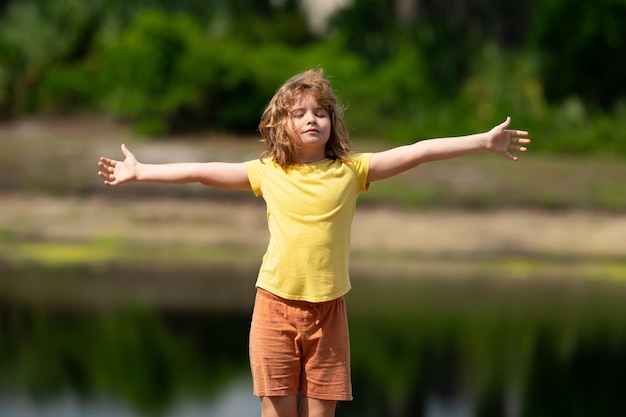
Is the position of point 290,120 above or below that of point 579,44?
below

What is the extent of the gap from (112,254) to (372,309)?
3187 mm

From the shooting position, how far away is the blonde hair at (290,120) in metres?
4.37

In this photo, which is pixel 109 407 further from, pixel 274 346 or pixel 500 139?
pixel 500 139

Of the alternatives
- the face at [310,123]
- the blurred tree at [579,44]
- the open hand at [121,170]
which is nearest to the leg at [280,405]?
the face at [310,123]

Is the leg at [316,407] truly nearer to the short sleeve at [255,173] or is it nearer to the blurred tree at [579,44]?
the short sleeve at [255,173]

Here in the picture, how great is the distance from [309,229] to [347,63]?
1342 cm

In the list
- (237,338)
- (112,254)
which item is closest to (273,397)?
(237,338)

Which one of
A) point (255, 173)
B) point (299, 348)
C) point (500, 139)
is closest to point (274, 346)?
point (299, 348)

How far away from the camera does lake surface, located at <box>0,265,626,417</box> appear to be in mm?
6574

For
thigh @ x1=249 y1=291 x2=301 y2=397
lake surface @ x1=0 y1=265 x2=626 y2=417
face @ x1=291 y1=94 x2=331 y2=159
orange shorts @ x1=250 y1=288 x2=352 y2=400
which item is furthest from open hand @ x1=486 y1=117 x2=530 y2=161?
lake surface @ x1=0 y1=265 x2=626 y2=417

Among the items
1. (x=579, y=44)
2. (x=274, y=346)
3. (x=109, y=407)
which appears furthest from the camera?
(x=579, y=44)

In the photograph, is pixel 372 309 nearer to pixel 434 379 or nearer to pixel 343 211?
pixel 434 379

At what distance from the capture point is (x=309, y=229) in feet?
14.0

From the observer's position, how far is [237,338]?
8219 mm
